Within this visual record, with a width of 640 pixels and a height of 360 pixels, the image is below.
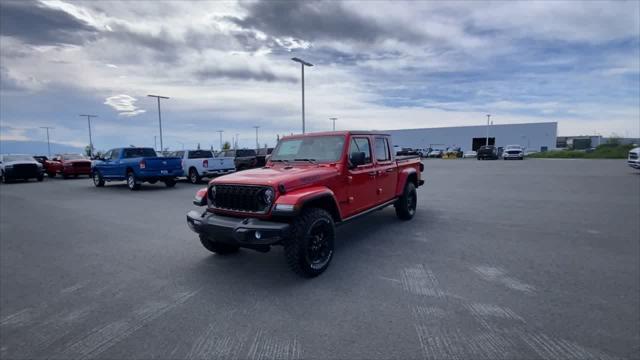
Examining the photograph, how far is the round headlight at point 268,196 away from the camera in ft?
13.9

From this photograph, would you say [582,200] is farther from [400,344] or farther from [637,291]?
[400,344]

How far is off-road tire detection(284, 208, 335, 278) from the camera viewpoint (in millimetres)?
Result: 4148

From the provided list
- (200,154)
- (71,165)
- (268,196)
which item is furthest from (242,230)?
(71,165)

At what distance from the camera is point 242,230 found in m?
3.99

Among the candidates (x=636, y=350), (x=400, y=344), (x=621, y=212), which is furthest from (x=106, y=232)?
(x=621, y=212)

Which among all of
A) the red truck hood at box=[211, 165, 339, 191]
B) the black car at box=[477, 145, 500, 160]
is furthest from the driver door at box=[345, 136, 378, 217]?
the black car at box=[477, 145, 500, 160]

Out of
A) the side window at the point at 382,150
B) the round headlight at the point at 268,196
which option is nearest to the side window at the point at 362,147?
the side window at the point at 382,150

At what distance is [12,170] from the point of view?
19.6m

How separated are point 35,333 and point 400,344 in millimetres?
3441

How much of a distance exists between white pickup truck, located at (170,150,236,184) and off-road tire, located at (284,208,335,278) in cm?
1376

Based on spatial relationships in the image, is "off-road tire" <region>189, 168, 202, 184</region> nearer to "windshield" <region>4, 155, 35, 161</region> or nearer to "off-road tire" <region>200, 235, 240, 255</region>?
"windshield" <region>4, 155, 35, 161</region>

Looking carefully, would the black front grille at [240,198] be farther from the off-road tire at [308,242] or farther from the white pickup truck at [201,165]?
the white pickup truck at [201,165]

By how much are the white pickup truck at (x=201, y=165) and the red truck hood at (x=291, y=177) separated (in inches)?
509

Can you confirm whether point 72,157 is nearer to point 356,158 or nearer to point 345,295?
point 356,158
